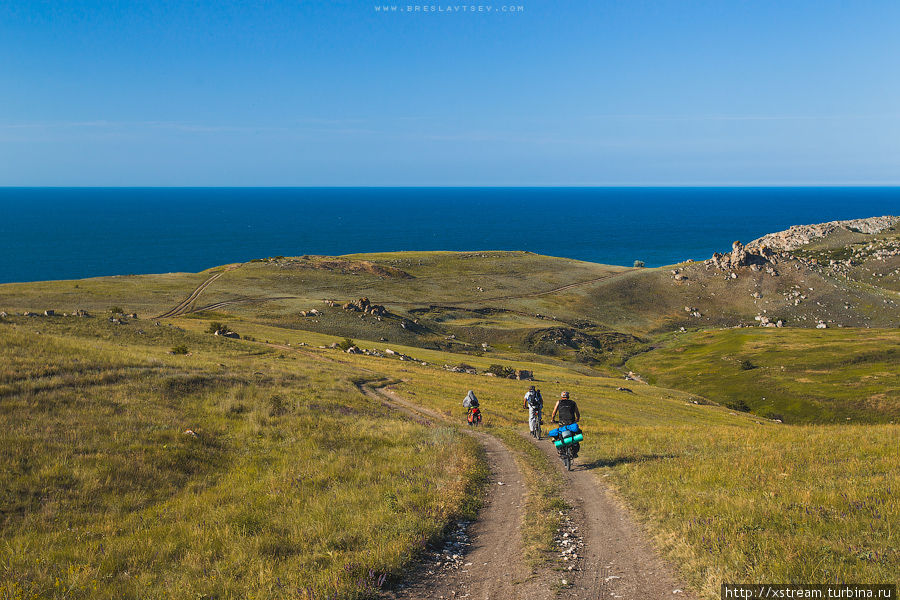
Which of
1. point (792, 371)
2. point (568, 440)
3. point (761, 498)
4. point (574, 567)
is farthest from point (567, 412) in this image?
A: point (792, 371)

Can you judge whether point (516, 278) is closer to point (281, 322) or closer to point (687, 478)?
point (281, 322)

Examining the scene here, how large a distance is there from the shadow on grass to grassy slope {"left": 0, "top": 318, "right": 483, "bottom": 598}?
4.18 metres

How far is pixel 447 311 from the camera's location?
109375 millimetres

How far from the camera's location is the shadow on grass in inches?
723

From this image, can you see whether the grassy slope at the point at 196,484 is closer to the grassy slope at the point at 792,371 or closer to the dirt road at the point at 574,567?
the dirt road at the point at 574,567

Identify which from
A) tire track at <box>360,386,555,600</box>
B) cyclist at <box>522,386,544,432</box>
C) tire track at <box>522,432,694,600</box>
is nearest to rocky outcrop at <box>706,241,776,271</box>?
cyclist at <box>522,386,544,432</box>

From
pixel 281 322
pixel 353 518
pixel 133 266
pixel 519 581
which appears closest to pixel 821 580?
pixel 519 581

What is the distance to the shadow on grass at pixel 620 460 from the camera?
18375 mm

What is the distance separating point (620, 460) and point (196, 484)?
13759 mm

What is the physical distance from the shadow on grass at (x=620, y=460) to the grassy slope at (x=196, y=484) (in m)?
4.18

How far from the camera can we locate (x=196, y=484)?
15.4m

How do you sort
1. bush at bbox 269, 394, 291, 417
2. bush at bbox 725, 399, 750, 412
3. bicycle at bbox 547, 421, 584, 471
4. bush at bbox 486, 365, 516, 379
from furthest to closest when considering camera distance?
bush at bbox 725, 399, 750, 412 < bush at bbox 486, 365, 516, 379 < bush at bbox 269, 394, 291, 417 < bicycle at bbox 547, 421, 584, 471

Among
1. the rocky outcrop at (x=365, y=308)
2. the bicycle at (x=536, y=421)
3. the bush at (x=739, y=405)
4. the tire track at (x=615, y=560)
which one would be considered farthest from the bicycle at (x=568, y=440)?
the rocky outcrop at (x=365, y=308)

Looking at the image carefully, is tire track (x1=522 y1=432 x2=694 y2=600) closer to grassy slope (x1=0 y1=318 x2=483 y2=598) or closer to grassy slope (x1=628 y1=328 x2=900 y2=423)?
grassy slope (x1=0 y1=318 x2=483 y2=598)
